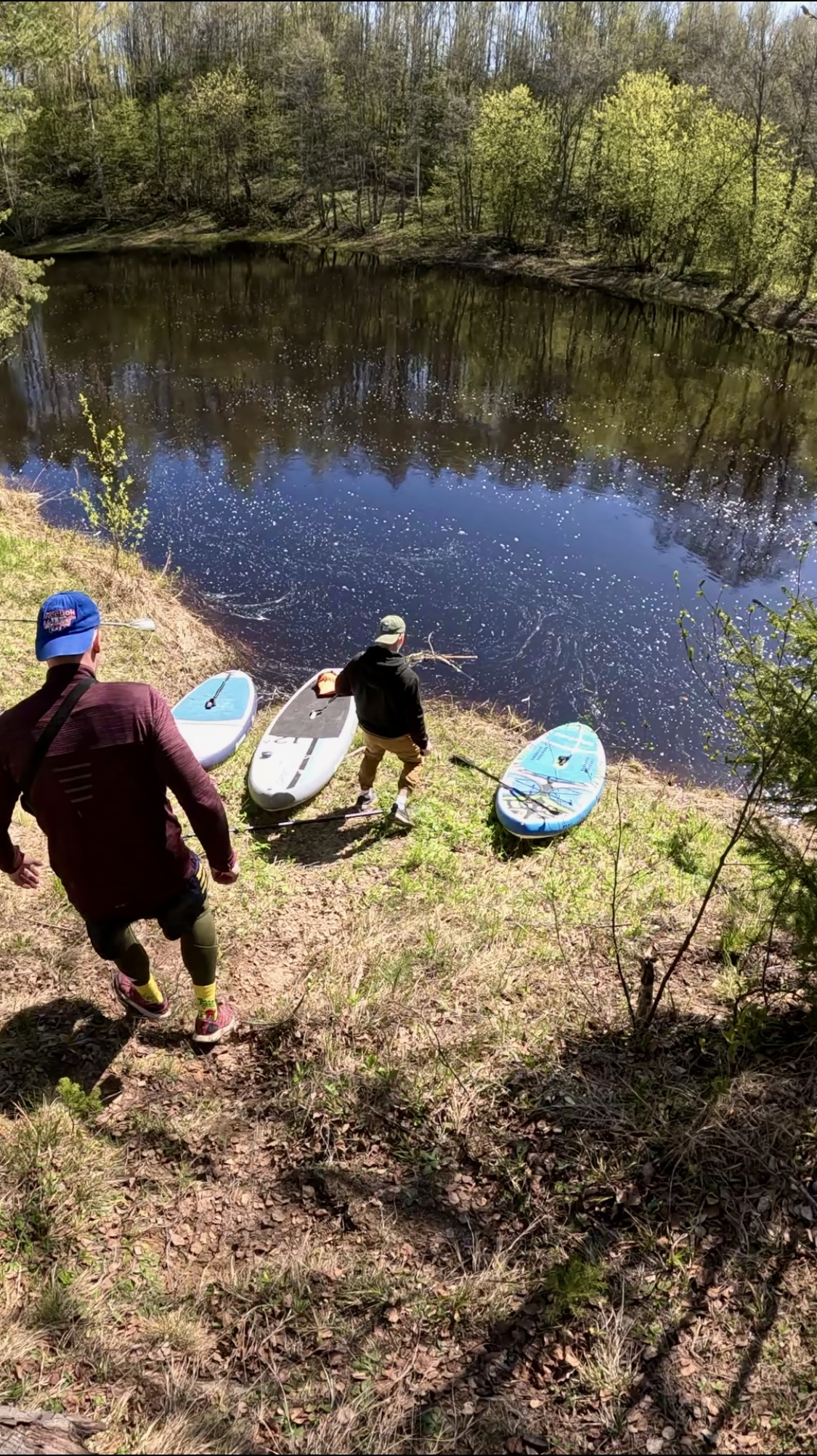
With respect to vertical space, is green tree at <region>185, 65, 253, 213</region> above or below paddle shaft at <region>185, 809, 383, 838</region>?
above

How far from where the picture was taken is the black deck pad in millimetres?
8172

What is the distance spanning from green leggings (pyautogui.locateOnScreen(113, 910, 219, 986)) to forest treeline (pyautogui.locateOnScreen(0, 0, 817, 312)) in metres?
36.5

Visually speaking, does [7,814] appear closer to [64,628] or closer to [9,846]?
[9,846]

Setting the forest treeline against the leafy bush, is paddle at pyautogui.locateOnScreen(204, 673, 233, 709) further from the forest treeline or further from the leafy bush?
the forest treeline

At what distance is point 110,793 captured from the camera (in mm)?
3105

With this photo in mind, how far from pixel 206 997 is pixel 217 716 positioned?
4.86 metres

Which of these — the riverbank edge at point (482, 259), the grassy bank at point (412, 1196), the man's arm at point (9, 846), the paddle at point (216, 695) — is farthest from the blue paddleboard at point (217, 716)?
the riverbank edge at point (482, 259)

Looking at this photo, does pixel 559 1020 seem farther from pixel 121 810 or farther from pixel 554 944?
pixel 121 810

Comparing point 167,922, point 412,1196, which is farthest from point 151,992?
point 412,1196

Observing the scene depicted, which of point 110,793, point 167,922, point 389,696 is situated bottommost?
point 389,696

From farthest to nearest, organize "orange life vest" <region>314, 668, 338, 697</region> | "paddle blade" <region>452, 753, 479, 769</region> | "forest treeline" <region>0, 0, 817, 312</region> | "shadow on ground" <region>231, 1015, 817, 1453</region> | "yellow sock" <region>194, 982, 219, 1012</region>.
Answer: "forest treeline" <region>0, 0, 817, 312</region>, "paddle blade" <region>452, 753, 479, 769</region>, "orange life vest" <region>314, 668, 338, 697</region>, "yellow sock" <region>194, 982, 219, 1012</region>, "shadow on ground" <region>231, 1015, 817, 1453</region>

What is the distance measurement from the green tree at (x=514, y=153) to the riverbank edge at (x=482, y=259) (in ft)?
8.00

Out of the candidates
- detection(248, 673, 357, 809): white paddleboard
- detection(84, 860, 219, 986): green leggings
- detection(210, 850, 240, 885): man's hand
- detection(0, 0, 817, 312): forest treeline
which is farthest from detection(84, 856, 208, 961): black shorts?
detection(0, 0, 817, 312): forest treeline

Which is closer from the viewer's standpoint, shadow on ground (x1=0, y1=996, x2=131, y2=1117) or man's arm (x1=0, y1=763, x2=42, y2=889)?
man's arm (x1=0, y1=763, x2=42, y2=889)
